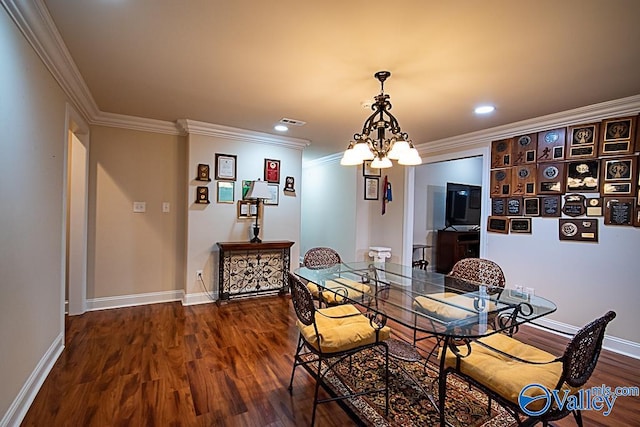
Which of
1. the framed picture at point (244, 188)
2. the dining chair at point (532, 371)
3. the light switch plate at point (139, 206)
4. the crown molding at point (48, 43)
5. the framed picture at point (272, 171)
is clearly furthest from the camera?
the framed picture at point (272, 171)

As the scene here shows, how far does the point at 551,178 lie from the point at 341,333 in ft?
9.78

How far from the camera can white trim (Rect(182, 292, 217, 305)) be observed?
3.95 m

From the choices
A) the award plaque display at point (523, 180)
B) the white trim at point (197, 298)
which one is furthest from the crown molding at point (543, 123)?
the white trim at point (197, 298)

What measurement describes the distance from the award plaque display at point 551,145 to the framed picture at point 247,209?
356 centimetres

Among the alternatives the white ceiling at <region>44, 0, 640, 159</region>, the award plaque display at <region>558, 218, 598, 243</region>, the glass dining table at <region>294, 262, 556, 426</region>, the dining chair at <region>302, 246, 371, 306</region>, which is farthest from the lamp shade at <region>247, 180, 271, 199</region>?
the award plaque display at <region>558, 218, 598, 243</region>

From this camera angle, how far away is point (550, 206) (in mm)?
3338

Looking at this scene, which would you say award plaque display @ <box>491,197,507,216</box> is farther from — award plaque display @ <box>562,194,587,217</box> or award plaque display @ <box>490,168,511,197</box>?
award plaque display @ <box>562,194,587,217</box>

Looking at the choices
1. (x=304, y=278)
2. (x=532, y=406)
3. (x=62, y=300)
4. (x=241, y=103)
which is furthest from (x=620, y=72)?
(x=62, y=300)

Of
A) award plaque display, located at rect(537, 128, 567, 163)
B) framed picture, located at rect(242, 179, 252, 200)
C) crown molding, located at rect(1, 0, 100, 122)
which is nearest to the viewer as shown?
crown molding, located at rect(1, 0, 100, 122)

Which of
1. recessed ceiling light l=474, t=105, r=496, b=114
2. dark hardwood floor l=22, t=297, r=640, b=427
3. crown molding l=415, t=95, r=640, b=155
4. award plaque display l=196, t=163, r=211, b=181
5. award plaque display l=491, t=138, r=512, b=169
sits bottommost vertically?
dark hardwood floor l=22, t=297, r=640, b=427

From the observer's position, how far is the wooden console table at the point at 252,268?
158 inches

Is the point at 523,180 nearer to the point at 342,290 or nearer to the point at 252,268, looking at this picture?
the point at 342,290

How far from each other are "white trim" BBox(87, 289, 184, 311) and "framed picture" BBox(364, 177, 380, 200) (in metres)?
3.28

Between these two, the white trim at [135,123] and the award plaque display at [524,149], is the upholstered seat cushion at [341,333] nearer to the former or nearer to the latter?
the award plaque display at [524,149]
